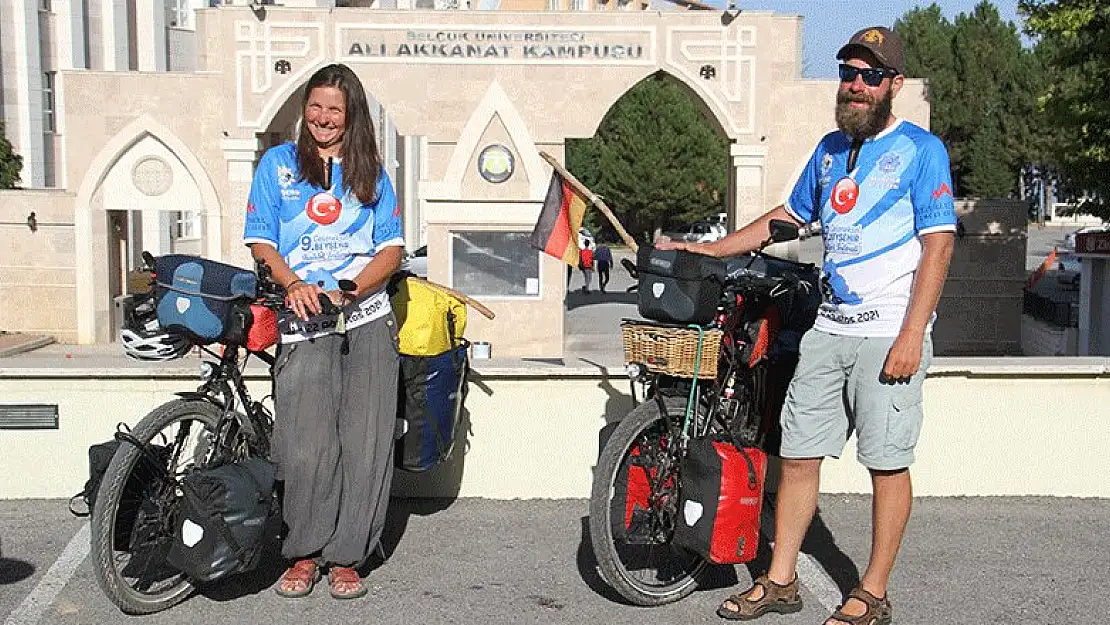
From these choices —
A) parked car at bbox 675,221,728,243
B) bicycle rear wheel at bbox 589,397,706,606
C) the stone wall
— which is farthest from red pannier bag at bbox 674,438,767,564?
parked car at bbox 675,221,728,243

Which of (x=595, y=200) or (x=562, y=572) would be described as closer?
(x=595, y=200)

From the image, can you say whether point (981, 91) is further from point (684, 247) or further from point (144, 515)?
point (144, 515)

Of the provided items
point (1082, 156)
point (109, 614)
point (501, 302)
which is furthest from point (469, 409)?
point (501, 302)

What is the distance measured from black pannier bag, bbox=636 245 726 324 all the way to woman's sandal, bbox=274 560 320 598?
1564mm

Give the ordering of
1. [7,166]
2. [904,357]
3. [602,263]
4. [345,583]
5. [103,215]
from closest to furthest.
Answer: [904,357], [345,583], [103,215], [7,166], [602,263]

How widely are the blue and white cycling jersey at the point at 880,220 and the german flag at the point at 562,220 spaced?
1.15 meters

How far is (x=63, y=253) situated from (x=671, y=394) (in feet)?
75.2

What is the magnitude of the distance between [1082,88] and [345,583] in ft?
47.9

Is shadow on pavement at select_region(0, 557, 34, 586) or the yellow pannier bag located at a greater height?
the yellow pannier bag

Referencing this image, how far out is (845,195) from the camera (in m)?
4.68

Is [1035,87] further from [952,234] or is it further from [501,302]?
[952,234]

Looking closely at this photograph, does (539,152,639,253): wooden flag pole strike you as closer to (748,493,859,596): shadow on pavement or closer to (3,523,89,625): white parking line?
(748,493,859,596): shadow on pavement

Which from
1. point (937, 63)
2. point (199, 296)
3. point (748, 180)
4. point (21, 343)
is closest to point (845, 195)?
point (199, 296)

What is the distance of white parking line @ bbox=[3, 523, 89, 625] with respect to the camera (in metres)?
4.86
